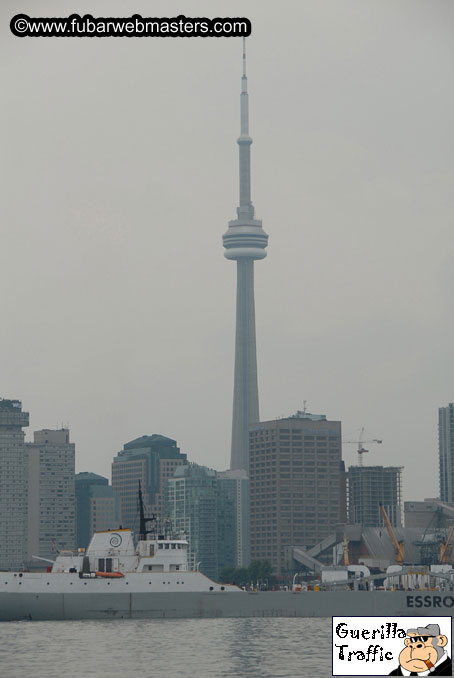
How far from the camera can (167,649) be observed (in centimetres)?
→ 7425

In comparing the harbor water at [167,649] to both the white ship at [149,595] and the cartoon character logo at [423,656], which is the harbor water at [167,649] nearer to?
the white ship at [149,595]

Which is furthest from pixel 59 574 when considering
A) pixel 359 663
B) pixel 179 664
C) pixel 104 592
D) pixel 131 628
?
pixel 359 663

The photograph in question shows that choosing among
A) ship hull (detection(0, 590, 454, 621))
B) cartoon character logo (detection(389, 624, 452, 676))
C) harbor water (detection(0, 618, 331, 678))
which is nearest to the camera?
cartoon character logo (detection(389, 624, 452, 676))

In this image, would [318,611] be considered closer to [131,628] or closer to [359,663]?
[131,628]

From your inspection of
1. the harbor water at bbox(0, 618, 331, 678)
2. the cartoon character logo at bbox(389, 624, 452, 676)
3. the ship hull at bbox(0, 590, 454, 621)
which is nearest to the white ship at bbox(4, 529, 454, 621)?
the ship hull at bbox(0, 590, 454, 621)

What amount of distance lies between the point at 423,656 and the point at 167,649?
106ft

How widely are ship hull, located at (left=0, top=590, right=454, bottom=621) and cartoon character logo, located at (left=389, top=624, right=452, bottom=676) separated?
182 feet

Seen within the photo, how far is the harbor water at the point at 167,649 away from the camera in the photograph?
6250 cm

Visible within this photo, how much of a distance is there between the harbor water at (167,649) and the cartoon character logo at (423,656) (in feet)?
49.9

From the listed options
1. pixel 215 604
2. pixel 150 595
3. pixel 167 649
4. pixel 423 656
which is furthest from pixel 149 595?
pixel 423 656

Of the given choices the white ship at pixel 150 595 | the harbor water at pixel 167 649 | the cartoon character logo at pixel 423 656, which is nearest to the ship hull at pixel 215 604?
the white ship at pixel 150 595

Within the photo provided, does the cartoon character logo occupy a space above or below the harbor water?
above

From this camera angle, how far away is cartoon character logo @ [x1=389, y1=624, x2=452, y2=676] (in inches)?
1732

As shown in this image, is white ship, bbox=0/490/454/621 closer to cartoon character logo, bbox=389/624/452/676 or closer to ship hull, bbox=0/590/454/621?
ship hull, bbox=0/590/454/621
